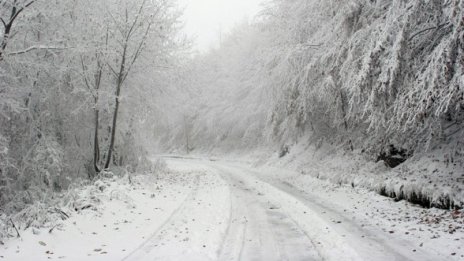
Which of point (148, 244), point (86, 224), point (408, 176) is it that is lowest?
point (148, 244)

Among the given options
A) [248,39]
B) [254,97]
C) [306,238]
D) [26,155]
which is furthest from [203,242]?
[248,39]

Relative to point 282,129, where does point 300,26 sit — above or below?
above

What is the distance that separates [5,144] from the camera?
1150 centimetres

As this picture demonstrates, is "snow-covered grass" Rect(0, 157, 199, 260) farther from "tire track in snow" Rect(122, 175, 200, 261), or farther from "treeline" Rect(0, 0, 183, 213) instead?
"treeline" Rect(0, 0, 183, 213)

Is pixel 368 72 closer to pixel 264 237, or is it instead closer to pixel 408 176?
pixel 408 176

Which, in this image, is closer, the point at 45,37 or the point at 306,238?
the point at 306,238

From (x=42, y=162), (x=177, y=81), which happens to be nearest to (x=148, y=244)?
(x=42, y=162)

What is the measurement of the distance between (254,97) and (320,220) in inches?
1004

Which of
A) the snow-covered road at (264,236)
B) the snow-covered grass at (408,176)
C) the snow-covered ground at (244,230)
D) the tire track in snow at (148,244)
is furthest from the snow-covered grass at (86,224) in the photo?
the snow-covered grass at (408,176)

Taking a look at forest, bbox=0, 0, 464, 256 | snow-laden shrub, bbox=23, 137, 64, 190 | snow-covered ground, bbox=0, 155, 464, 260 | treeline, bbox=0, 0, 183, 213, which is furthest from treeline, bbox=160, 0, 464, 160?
snow-laden shrub, bbox=23, 137, 64, 190

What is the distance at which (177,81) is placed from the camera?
20125 millimetres

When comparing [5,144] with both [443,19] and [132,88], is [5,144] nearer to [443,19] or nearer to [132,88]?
[132,88]

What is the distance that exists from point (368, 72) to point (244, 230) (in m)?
5.45

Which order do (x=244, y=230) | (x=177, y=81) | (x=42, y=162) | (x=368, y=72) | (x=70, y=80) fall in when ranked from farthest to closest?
(x=177, y=81), (x=70, y=80), (x=42, y=162), (x=368, y=72), (x=244, y=230)
